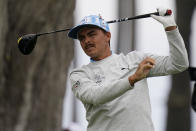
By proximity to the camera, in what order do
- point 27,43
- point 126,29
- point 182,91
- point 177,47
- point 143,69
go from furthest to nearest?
point 126,29, point 182,91, point 27,43, point 177,47, point 143,69

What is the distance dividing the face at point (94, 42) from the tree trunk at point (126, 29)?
1070 cm

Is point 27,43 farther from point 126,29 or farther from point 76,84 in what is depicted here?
point 126,29

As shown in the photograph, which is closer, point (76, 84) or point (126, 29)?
point (76, 84)

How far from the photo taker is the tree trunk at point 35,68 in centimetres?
1095

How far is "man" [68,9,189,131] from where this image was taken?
15.9 feet

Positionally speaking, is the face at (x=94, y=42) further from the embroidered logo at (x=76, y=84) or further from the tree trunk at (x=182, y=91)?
the tree trunk at (x=182, y=91)

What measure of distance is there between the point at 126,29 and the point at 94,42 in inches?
447

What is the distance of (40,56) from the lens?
11.3 meters

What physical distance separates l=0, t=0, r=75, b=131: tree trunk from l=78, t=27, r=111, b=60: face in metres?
5.42

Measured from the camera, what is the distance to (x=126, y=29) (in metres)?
16.6

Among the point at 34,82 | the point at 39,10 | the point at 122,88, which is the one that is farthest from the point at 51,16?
the point at 122,88

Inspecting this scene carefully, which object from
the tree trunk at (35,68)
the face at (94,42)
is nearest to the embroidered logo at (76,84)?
the face at (94,42)

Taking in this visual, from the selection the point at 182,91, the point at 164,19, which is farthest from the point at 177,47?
the point at 182,91

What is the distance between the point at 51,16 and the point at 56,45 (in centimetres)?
59
